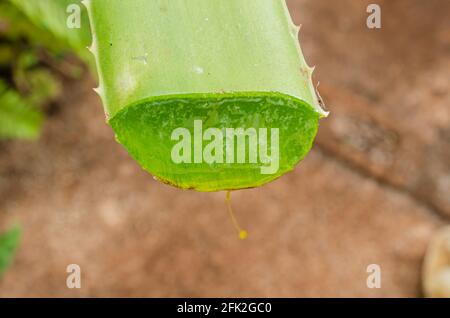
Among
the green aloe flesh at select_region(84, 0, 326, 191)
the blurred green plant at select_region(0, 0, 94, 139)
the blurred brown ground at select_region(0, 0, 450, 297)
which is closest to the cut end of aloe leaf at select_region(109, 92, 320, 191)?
the green aloe flesh at select_region(84, 0, 326, 191)

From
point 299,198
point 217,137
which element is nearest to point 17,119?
point 299,198

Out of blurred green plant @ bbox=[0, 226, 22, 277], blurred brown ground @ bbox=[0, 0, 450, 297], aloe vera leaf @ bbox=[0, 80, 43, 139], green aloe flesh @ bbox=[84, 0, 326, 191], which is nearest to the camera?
green aloe flesh @ bbox=[84, 0, 326, 191]

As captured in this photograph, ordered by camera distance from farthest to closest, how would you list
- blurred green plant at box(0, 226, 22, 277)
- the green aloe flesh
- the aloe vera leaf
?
the aloe vera leaf → blurred green plant at box(0, 226, 22, 277) → the green aloe flesh

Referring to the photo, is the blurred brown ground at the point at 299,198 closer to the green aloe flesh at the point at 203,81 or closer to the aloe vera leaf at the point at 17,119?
the aloe vera leaf at the point at 17,119

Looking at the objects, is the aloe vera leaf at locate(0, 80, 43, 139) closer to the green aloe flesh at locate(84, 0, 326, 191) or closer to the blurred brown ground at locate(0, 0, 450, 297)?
the blurred brown ground at locate(0, 0, 450, 297)

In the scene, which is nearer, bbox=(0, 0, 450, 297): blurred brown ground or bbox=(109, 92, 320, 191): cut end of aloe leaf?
bbox=(109, 92, 320, 191): cut end of aloe leaf

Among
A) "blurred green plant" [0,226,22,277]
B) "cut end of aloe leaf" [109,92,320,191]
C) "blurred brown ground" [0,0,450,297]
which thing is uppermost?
"blurred brown ground" [0,0,450,297]
